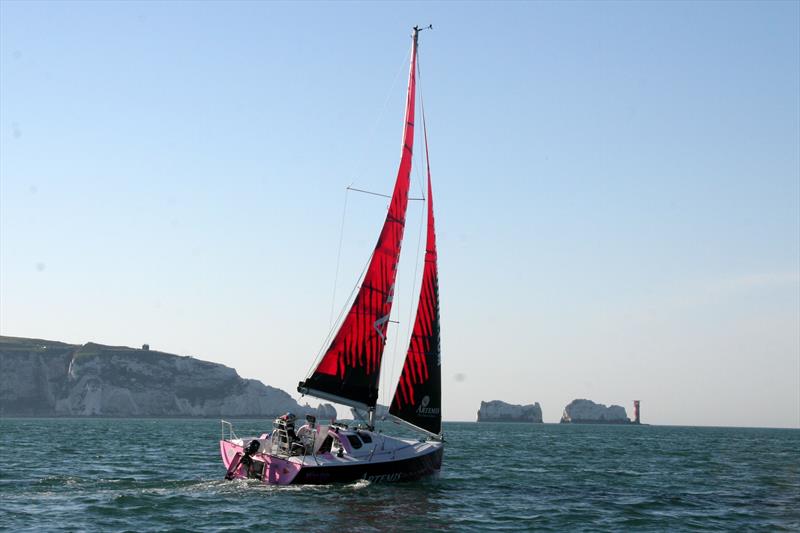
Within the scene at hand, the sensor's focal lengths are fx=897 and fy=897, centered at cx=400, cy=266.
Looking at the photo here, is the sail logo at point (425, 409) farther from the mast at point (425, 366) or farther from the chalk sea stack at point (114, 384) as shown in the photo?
the chalk sea stack at point (114, 384)

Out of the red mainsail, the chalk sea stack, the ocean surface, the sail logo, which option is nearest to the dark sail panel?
the sail logo

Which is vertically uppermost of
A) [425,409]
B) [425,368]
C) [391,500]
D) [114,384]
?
[114,384]

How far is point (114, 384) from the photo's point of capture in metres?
173

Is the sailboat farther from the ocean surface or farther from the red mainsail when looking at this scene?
the ocean surface

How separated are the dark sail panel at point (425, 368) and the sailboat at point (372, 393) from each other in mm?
36

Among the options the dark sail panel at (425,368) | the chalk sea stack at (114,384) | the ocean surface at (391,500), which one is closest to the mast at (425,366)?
the dark sail panel at (425,368)

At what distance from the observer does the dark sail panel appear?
32.2 metres

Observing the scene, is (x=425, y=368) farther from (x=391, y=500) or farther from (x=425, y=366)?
(x=391, y=500)

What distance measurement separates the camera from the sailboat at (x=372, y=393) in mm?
28984

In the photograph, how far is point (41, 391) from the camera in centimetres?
17112

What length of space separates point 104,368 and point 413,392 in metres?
153

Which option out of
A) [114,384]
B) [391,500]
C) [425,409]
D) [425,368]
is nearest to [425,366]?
[425,368]

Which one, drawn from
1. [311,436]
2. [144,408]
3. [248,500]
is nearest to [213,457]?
[311,436]

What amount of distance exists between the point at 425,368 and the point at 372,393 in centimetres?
221
